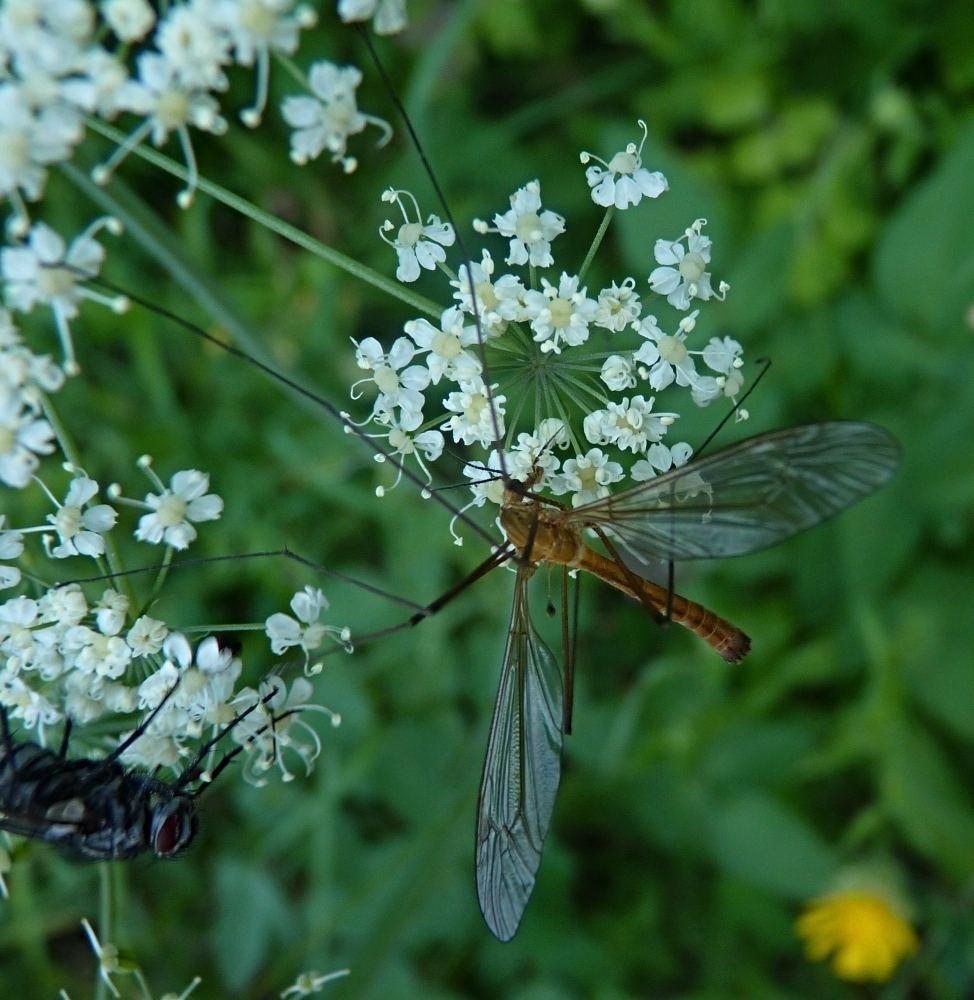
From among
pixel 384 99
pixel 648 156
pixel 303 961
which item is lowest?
pixel 303 961

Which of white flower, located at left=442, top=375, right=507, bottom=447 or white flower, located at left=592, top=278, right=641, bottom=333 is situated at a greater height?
white flower, located at left=592, top=278, right=641, bottom=333

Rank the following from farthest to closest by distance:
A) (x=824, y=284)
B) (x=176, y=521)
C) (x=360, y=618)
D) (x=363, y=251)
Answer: (x=363, y=251), (x=824, y=284), (x=360, y=618), (x=176, y=521)

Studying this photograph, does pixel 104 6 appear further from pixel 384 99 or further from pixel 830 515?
pixel 384 99

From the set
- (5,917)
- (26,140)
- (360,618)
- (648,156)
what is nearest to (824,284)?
(648,156)

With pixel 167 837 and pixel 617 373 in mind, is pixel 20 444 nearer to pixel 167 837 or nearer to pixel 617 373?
pixel 167 837

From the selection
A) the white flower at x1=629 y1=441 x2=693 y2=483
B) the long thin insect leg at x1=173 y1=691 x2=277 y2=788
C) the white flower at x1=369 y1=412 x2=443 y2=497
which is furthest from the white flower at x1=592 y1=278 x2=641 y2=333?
the long thin insect leg at x1=173 y1=691 x2=277 y2=788

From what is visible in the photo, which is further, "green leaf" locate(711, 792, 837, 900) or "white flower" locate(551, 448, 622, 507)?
"green leaf" locate(711, 792, 837, 900)

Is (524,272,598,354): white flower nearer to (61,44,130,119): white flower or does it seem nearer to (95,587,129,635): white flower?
(61,44,130,119): white flower
